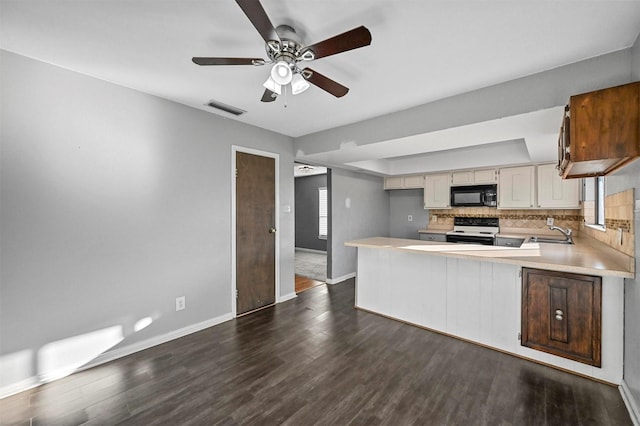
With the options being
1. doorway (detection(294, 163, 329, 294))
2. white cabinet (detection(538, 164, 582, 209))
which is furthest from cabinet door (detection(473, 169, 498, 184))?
doorway (detection(294, 163, 329, 294))

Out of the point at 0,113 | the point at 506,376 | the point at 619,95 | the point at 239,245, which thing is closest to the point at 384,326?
the point at 506,376

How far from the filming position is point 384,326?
3137 millimetres

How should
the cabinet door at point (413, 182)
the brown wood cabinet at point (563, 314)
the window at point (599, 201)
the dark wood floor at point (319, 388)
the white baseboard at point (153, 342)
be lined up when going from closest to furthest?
the dark wood floor at point (319, 388) → the brown wood cabinet at point (563, 314) → the white baseboard at point (153, 342) → the window at point (599, 201) → the cabinet door at point (413, 182)

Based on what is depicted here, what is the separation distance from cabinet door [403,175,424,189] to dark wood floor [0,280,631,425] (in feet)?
11.4

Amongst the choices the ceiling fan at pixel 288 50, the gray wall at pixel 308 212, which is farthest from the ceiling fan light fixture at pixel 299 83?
the gray wall at pixel 308 212

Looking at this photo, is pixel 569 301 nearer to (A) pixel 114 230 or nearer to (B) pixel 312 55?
(B) pixel 312 55

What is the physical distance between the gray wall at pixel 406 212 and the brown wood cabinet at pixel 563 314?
12.1 feet

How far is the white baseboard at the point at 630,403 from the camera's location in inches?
66.5

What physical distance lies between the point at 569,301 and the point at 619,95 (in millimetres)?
1548

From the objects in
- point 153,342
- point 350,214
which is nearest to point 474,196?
point 350,214

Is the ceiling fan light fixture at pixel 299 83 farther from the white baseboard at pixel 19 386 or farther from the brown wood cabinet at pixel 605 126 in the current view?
the white baseboard at pixel 19 386

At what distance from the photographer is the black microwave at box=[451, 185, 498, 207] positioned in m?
4.79

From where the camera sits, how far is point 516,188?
4.55m

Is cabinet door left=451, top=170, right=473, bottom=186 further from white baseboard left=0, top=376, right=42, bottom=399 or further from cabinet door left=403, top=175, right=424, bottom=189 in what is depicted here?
white baseboard left=0, top=376, right=42, bottom=399
